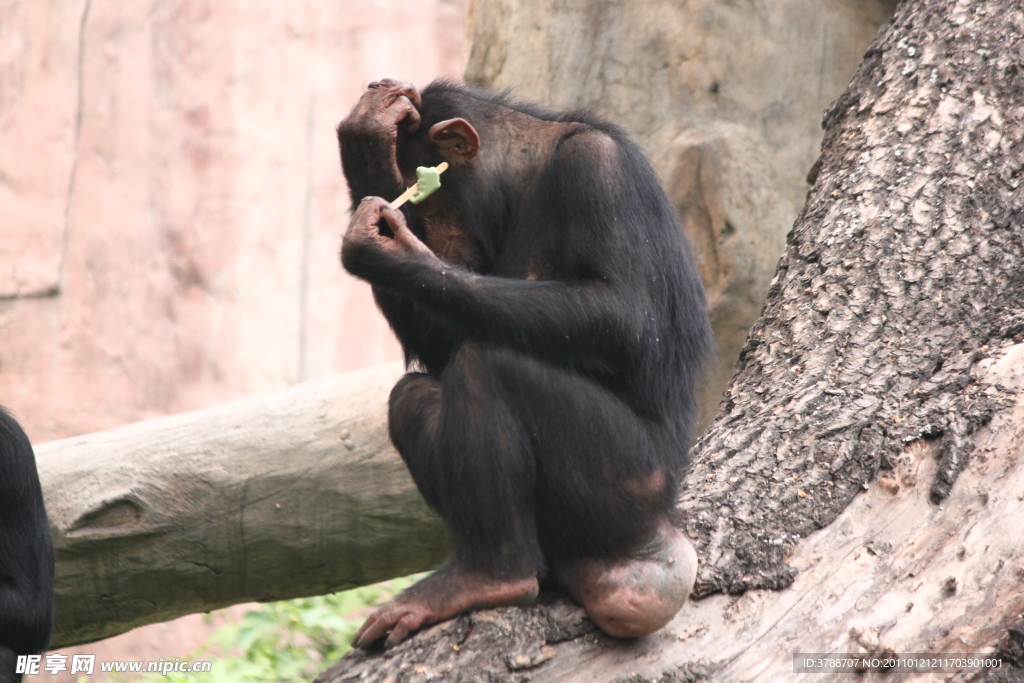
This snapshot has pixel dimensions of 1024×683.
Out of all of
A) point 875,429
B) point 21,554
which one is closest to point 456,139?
point 875,429

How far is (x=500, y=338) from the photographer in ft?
9.88

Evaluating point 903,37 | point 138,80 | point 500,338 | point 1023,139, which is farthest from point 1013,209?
point 138,80

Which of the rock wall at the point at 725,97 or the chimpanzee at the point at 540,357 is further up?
the rock wall at the point at 725,97

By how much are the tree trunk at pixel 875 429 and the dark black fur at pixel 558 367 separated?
265 millimetres

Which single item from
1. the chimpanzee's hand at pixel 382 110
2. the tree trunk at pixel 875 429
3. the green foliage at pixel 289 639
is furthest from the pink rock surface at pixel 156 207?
the chimpanzee's hand at pixel 382 110

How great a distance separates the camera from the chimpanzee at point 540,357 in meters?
2.93

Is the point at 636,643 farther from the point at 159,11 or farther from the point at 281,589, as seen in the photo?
the point at 159,11

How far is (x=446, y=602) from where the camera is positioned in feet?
9.66

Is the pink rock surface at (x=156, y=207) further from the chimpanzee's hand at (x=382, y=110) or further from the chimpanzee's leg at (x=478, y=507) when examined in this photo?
the chimpanzee's leg at (x=478, y=507)

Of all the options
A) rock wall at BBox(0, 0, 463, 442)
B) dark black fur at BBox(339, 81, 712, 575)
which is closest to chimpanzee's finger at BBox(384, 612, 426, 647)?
dark black fur at BBox(339, 81, 712, 575)

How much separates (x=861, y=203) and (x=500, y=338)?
1.94 meters

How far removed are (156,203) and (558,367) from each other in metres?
8.67

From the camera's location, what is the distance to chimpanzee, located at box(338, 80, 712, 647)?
2.93 m

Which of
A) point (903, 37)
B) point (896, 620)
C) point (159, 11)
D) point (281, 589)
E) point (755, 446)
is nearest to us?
point (896, 620)
